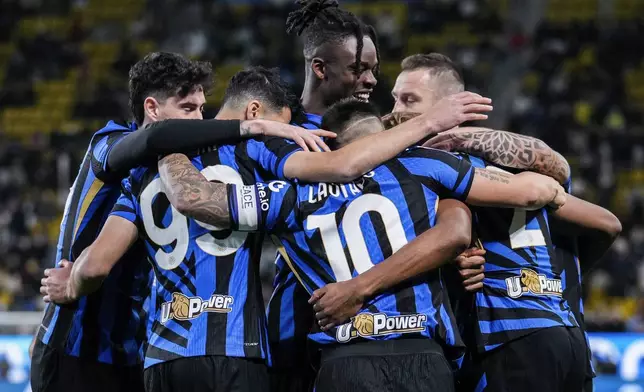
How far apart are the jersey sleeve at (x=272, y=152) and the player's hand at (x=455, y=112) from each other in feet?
1.81

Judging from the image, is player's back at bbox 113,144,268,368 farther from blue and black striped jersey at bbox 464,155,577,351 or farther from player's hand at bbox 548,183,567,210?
player's hand at bbox 548,183,567,210

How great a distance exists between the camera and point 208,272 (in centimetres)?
375

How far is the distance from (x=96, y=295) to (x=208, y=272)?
3.31 ft

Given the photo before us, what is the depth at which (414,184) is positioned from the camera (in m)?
3.70

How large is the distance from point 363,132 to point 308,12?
1.23 meters

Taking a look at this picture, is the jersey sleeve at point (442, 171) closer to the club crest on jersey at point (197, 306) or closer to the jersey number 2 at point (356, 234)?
the jersey number 2 at point (356, 234)

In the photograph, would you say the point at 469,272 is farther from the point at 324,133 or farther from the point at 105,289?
the point at 105,289

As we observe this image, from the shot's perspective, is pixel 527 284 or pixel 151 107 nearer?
pixel 527 284

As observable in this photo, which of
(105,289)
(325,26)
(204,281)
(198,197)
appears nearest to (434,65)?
(325,26)

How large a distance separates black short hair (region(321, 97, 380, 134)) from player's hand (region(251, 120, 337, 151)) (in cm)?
5

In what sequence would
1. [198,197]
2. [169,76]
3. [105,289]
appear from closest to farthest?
[198,197]
[169,76]
[105,289]

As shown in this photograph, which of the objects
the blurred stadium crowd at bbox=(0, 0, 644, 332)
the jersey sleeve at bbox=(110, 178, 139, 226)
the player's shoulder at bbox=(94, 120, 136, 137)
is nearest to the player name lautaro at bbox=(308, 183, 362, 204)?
the jersey sleeve at bbox=(110, 178, 139, 226)

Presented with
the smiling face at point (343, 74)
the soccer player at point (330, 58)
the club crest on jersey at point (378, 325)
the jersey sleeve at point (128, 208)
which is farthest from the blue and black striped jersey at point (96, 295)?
the club crest on jersey at point (378, 325)

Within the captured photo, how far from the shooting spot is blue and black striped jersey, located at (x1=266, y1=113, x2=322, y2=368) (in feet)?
13.2
